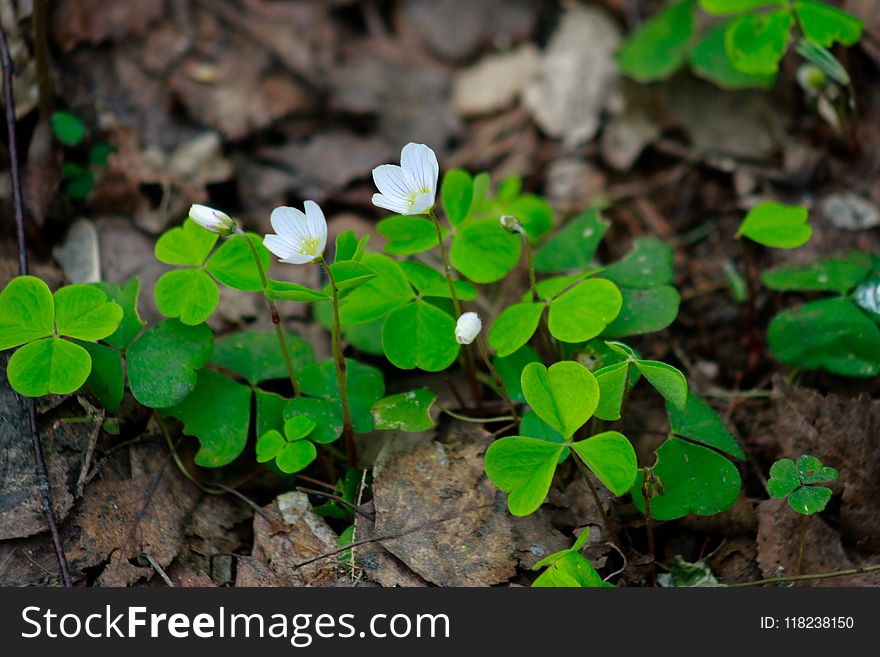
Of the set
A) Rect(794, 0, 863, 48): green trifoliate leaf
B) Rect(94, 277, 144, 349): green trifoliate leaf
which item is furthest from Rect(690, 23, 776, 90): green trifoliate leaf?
Rect(94, 277, 144, 349): green trifoliate leaf

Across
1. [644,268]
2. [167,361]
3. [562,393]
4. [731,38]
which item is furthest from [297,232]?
[731,38]

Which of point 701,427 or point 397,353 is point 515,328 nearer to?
point 397,353

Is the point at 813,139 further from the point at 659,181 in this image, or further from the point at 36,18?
the point at 36,18

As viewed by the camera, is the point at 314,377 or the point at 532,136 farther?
the point at 532,136

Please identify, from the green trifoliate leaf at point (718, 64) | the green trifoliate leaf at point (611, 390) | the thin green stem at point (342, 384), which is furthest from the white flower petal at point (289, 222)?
the green trifoliate leaf at point (718, 64)

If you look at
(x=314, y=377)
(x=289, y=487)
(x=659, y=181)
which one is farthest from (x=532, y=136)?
(x=289, y=487)

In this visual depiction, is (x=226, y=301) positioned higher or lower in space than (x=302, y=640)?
higher

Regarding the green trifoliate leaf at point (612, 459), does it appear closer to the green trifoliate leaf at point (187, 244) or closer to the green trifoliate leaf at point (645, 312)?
the green trifoliate leaf at point (645, 312)
